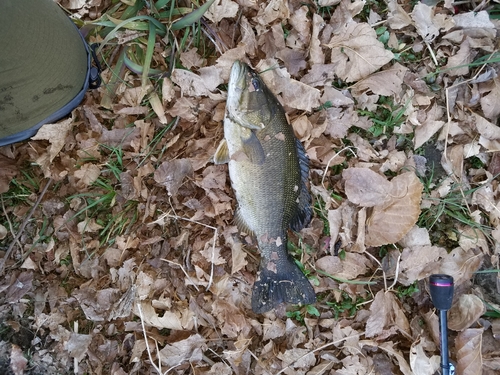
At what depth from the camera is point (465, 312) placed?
2605 mm

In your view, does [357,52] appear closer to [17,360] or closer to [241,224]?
[241,224]

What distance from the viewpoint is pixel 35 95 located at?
6.95 ft

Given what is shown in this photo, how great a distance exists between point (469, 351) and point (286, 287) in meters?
1.26

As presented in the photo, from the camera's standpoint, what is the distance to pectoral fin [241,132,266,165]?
2492mm

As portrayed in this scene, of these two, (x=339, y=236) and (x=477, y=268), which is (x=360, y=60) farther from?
(x=477, y=268)

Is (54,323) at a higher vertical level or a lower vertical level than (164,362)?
higher

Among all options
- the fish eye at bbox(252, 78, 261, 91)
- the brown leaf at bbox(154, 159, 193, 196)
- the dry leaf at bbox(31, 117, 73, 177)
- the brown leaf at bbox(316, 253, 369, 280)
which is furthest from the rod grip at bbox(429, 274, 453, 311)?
the dry leaf at bbox(31, 117, 73, 177)

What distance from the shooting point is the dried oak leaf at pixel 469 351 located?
98.3 inches

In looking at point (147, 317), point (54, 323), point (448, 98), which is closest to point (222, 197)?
point (147, 317)

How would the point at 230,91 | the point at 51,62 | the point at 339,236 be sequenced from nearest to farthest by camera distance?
1. the point at 51,62
2. the point at 230,91
3. the point at 339,236

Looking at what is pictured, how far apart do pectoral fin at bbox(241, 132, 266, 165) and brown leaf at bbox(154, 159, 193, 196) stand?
1.38 feet

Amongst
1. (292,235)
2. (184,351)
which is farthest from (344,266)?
(184,351)

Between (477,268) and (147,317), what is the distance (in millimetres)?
2280

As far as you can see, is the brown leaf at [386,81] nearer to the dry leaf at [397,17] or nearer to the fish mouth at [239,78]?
the dry leaf at [397,17]
